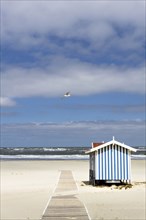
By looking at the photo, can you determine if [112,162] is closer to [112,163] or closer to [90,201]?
[112,163]

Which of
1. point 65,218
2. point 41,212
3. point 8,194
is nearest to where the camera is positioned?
point 65,218

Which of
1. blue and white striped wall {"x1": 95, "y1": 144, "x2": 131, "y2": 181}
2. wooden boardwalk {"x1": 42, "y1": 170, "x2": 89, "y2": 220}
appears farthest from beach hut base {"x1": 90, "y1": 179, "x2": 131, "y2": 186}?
wooden boardwalk {"x1": 42, "y1": 170, "x2": 89, "y2": 220}

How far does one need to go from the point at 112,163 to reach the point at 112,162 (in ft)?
0.16

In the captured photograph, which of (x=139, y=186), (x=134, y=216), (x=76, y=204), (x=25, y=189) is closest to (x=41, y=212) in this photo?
(x=76, y=204)

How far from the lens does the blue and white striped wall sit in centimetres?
2002

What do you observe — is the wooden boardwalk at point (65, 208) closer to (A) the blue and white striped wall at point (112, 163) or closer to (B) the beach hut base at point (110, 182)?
(A) the blue and white striped wall at point (112, 163)

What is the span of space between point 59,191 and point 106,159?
297 centimetres

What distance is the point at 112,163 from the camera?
65.7ft

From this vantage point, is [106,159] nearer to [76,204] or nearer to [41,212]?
[76,204]

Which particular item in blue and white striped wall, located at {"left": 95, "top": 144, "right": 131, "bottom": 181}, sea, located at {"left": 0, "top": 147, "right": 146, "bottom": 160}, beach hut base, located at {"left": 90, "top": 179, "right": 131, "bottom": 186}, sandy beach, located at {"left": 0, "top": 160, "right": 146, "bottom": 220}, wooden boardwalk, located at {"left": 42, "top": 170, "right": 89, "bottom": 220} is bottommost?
sea, located at {"left": 0, "top": 147, "right": 146, "bottom": 160}

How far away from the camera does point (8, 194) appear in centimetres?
1834

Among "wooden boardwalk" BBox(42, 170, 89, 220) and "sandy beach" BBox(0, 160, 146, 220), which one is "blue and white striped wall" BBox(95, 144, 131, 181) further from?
"wooden boardwalk" BBox(42, 170, 89, 220)

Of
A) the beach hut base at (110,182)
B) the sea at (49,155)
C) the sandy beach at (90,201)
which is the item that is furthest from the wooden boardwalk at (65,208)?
the sea at (49,155)

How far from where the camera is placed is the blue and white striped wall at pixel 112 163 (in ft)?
65.7
